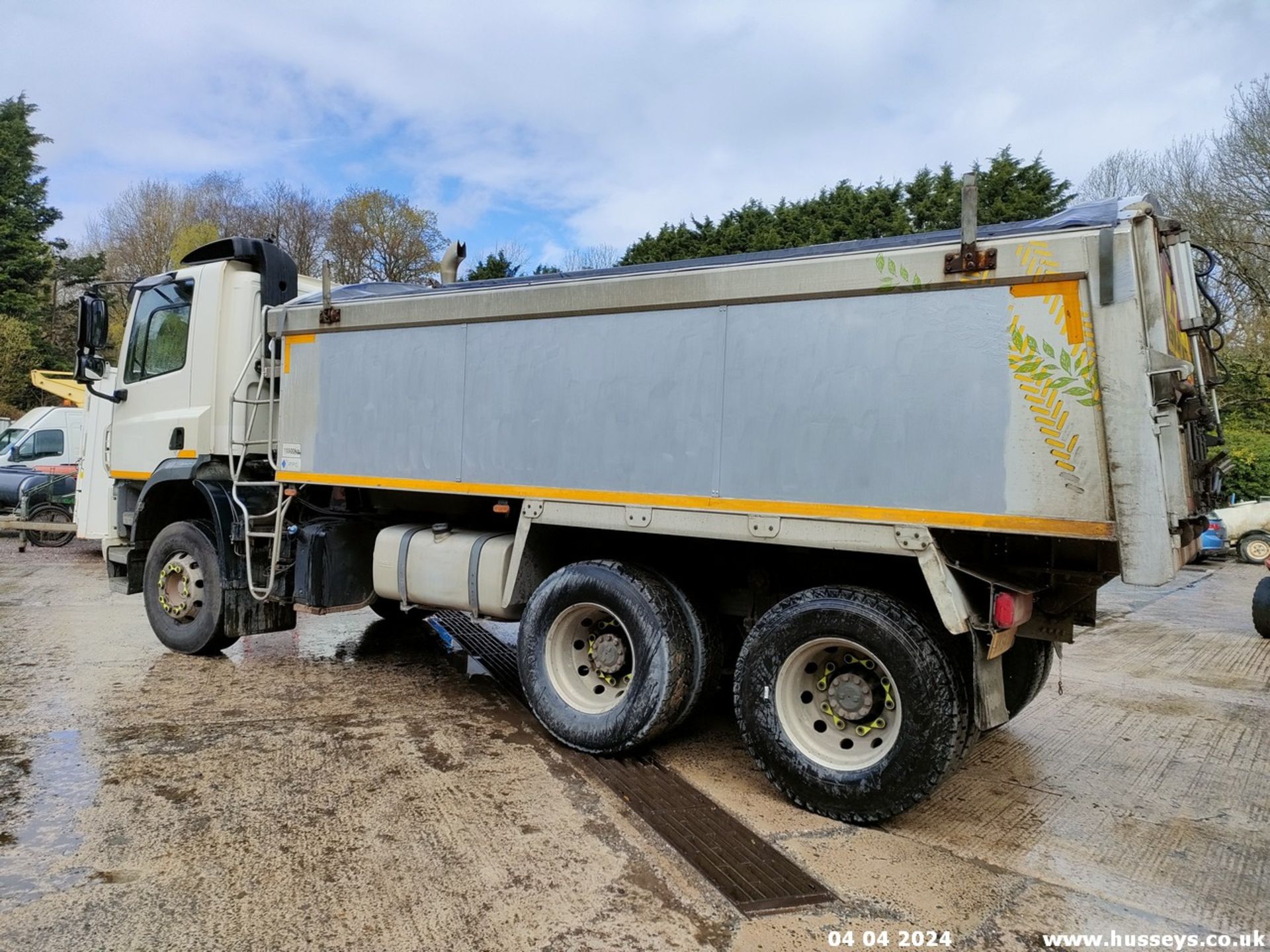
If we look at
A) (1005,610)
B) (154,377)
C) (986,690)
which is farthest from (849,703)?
(154,377)

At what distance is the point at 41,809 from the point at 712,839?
9.97 ft

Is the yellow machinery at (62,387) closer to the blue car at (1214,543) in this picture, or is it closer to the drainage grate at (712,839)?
the drainage grate at (712,839)

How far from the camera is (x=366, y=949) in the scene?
288cm

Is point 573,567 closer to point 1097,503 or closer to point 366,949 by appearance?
point 366,949

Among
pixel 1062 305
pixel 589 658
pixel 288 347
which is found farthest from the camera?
pixel 288 347

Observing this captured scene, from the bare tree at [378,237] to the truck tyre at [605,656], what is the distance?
38559mm

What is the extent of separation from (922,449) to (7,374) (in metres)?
36.8

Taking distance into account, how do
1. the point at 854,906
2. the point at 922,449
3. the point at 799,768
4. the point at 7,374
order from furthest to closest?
the point at 7,374 < the point at 799,768 < the point at 922,449 < the point at 854,906

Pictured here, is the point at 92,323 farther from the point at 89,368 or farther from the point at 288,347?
the point at 288,347

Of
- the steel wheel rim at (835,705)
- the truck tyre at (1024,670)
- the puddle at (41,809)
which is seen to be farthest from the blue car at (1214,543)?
the puddle at (41,809)

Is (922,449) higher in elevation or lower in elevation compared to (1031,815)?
higher

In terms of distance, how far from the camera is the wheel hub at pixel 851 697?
3994 millimetres

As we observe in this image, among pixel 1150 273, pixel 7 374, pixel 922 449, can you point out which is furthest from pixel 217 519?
pixel 7 374

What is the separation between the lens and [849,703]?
403 cm
